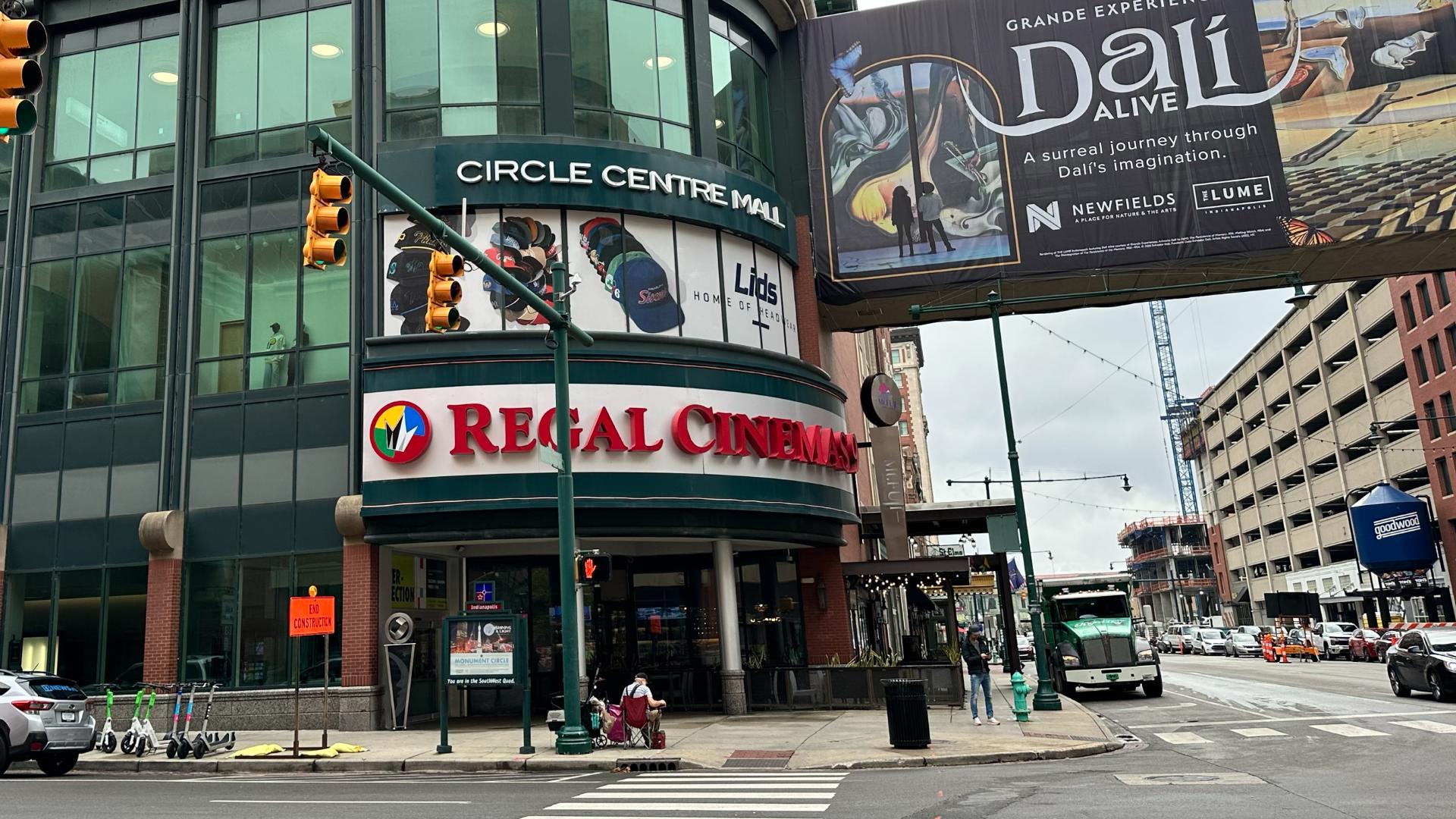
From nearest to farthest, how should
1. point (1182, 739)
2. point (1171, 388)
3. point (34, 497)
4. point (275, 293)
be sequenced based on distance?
1. point (1182, 739)
2. point (275, 293)
3. point (34, 497)
4. point (1171, 388)

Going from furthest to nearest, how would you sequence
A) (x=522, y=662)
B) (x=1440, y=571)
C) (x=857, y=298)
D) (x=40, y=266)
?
(x=1440, y=571) < (x=857, y=298) < (x=40, y=266) < (x=522, y=662)

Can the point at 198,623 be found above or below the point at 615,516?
below

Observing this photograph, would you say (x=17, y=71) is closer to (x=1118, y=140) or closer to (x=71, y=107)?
(x=71, y=107)

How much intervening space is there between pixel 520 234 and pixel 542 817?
1565cm

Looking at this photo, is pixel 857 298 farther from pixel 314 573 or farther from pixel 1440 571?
pixel 1440 571

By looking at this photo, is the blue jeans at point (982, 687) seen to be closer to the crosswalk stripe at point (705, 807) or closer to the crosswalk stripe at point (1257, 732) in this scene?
the crosswalk stripe at point (1257, 732)

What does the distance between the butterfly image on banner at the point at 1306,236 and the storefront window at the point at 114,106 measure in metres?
29.4

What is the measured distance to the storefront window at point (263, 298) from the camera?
23453mm

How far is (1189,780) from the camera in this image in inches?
501

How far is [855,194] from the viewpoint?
1196 inches

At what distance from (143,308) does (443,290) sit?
1627 centimetres

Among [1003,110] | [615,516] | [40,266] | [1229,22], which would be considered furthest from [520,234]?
[1229,22]

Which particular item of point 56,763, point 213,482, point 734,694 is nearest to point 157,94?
point 213,482

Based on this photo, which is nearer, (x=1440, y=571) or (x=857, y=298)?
(x=857, y=298)
